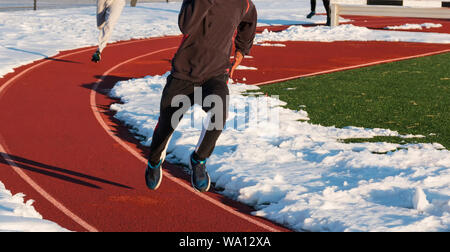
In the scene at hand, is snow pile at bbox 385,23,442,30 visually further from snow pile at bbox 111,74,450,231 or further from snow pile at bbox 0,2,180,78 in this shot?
snow pile at bbox 111,74,450,231

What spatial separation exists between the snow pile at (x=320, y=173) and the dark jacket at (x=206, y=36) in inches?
52.3

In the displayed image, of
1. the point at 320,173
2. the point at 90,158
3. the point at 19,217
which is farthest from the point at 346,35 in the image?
the point at 19,217

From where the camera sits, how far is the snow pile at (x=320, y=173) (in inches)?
222

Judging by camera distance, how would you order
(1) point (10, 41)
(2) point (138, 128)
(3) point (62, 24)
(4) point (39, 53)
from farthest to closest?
1. (3) point (62, 24)
2. (1) point (10, 41)
3. (4) point (39, 53)
4. (2) point (138, 128)

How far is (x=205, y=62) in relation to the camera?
550 cm

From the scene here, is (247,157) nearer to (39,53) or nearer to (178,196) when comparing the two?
(178,196)

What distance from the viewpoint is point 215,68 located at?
18.2ft

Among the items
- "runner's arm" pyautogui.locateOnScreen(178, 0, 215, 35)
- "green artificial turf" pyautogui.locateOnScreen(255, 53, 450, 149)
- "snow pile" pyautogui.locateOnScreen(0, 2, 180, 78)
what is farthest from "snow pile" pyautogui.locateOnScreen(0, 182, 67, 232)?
"snow pile" pyautogui.locateOnScreen(0, 2, 180, 78)

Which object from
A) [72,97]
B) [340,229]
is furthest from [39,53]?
[340,229]

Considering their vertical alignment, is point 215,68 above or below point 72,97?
above

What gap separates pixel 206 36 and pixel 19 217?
6.48 feet

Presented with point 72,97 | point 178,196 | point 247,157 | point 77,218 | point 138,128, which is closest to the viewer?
point 77,218

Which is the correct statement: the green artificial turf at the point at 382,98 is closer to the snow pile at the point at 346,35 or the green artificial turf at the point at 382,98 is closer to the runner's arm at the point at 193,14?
the runner's arm at the point at 193,14

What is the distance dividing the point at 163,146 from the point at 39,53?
38.7 feet
